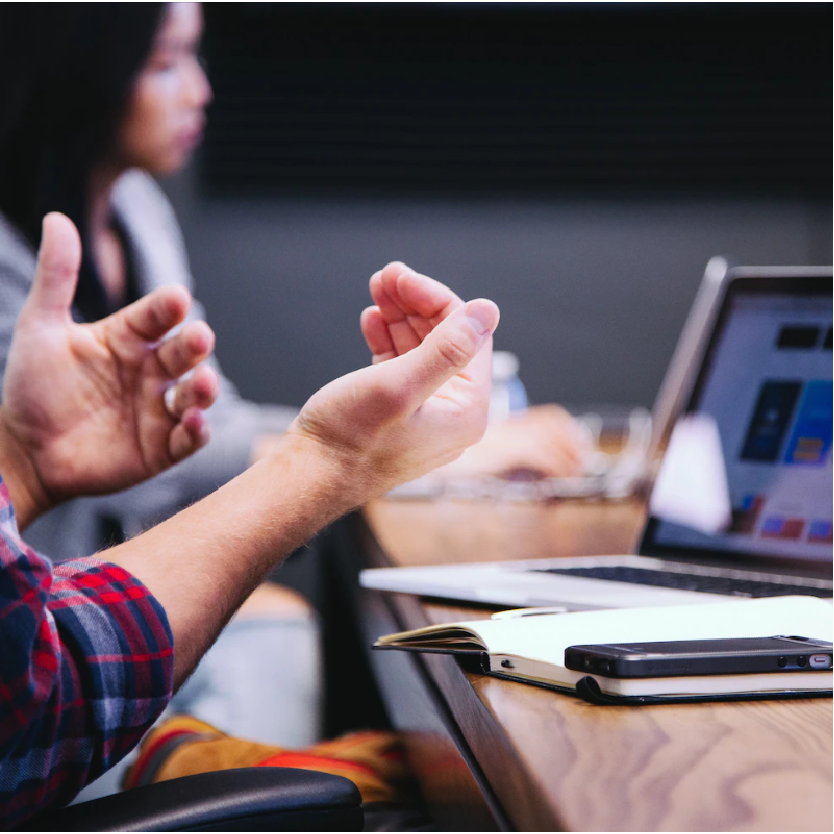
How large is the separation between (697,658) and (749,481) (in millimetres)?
555

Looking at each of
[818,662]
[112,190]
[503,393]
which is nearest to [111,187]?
[112,190]

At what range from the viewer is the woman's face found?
187cm

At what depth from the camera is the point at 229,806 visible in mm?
542

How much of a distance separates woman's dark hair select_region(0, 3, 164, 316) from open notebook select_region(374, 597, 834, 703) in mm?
1456

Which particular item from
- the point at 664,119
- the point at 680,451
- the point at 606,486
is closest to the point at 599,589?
the point at 680,451

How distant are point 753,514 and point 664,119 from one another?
2654mm

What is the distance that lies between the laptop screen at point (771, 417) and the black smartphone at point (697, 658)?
42 centimetres

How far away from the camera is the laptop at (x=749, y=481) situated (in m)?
0.89

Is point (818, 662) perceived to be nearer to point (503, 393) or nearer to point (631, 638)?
point (631, 638)

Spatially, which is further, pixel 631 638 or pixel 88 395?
pixel 88 395

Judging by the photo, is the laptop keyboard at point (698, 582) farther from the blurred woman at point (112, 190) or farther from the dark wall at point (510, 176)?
the dark wall at point (510, 176)

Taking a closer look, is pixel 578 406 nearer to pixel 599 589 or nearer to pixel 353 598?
pixel 353 598

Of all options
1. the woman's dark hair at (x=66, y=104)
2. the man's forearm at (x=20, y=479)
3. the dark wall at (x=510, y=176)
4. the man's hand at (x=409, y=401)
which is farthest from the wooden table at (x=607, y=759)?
the dark wall at (x=510, y=176)

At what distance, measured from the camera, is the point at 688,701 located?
0.52 meters
